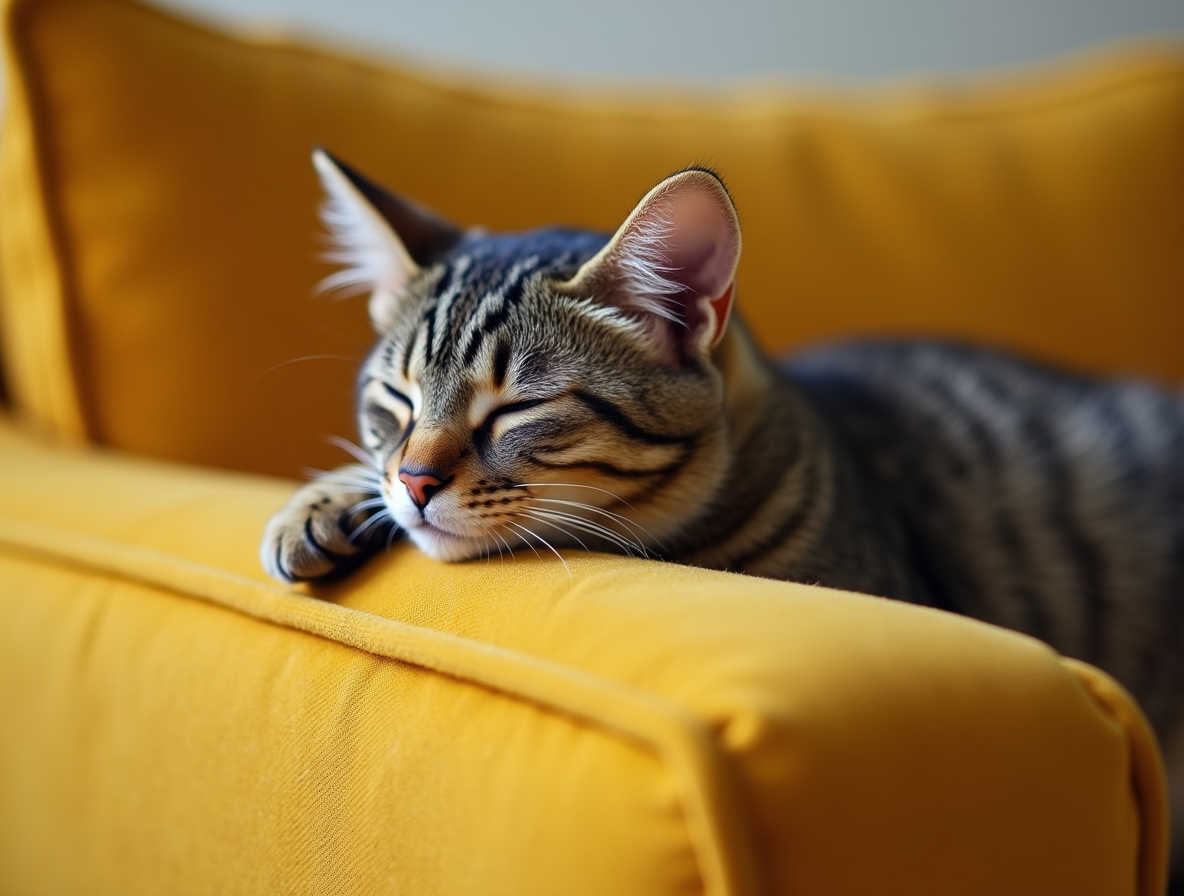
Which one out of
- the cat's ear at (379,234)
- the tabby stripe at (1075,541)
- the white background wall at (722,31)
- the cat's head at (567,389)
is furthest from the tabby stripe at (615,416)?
the white background wall at (722,31)

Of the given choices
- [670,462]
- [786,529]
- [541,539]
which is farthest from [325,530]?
[786,529]

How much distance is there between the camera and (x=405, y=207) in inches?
40.8

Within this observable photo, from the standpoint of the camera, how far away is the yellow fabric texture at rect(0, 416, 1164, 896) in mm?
473

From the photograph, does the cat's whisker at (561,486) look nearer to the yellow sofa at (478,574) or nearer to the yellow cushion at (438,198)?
the yellow sofa at (478,574)

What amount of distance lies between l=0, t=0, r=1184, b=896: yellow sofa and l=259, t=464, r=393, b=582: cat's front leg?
0.03 metres

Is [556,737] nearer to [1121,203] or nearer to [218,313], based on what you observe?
[218,313]

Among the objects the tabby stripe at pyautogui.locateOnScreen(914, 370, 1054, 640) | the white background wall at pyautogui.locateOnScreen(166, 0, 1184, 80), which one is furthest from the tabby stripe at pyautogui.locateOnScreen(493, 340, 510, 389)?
the white background wall at pyautogui.locateOnScreen(166, 0, 1184, 80)

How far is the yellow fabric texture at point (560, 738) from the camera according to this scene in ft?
1.55

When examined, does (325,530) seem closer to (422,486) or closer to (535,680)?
(422,486)

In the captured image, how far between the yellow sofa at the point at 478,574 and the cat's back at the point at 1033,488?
245mm

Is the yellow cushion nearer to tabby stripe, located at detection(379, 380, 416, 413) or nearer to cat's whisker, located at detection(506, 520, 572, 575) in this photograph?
tabby stripe, located at detection(379, 380, 416, 413)

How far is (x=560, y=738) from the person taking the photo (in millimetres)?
517

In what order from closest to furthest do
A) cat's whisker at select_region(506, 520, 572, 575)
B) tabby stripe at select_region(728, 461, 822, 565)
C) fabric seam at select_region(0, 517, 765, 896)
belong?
fabric seam at select_region(0, 517, 765, 896), cat's whisker at select_region(506, 520, 572, 575), tabby stripe at select_region(728, 461, 822, 565)

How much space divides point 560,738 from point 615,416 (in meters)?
0.40
